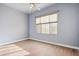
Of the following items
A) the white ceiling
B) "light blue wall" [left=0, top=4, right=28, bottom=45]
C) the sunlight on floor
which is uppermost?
the white ceiling

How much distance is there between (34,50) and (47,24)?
1.94 feet

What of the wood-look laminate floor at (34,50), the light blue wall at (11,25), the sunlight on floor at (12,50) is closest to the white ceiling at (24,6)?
the light blue wall at (11,25)

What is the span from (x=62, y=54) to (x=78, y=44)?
1.20 ft

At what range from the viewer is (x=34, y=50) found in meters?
1.90

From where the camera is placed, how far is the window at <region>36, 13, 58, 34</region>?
72.9 inches

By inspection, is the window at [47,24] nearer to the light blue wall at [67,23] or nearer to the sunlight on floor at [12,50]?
the light blue wall at [67,23]

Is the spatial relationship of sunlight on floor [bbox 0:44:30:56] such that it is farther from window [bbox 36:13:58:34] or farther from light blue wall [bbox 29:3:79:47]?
light blue wall [bbox 29:3:79:47]

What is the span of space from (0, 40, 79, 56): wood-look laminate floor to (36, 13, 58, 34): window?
0.27 meters

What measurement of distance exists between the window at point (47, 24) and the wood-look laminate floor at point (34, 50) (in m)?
0.27

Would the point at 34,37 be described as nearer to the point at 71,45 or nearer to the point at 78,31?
the point at 71,45

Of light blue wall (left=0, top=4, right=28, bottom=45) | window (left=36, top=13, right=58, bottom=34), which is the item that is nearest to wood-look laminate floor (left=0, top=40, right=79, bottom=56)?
light blue wall (left=0, top=4, right=28, bottom=45)

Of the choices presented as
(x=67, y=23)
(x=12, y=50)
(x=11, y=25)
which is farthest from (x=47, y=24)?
(x=12, y=50)

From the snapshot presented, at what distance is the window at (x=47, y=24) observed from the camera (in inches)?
72.9

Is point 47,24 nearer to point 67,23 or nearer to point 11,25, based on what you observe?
point 67,23
